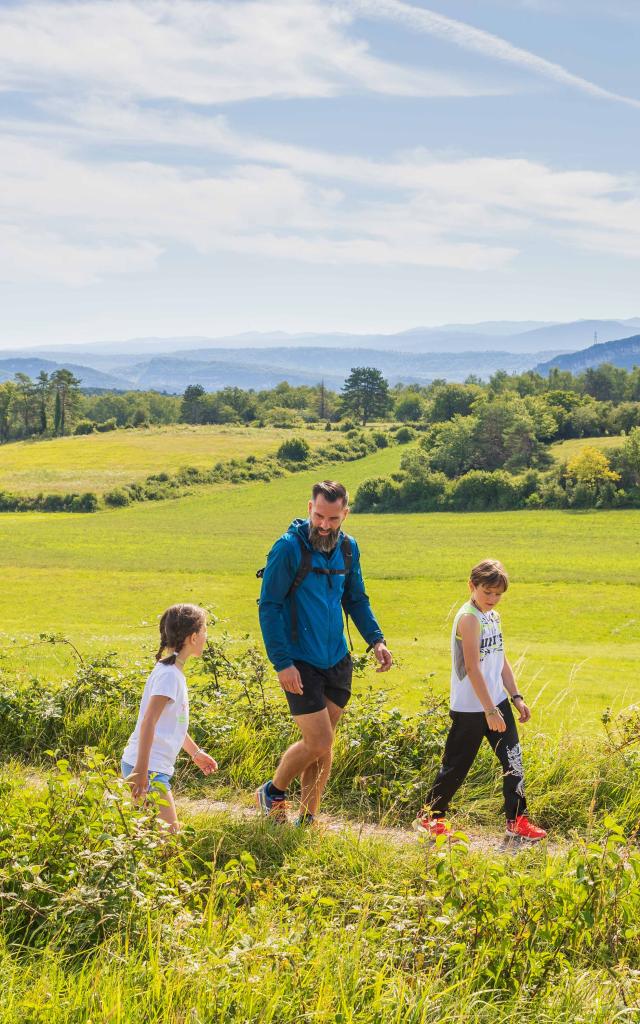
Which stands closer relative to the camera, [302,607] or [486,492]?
[302,607]

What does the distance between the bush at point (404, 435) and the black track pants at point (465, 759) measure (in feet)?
379

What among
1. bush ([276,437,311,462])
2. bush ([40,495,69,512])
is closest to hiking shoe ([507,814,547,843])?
bush ([40,495,69,512])

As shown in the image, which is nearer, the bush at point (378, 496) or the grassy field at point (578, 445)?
the grassy field at point (578, 445)

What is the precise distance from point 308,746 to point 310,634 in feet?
2.10

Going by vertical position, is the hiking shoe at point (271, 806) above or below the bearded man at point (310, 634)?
below

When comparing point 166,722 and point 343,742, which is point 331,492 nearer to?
point 166,722

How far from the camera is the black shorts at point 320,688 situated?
4.86m

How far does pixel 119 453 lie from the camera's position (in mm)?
103688

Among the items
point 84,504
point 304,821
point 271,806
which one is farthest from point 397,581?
point 84,504

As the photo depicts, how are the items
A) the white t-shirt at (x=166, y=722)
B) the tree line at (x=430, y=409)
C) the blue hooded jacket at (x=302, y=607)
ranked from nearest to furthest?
the white t-shirt at (x=166, y=722) → the blue hooded jacket at (x=302, y=607) → the tree line at (x=430, y=409)

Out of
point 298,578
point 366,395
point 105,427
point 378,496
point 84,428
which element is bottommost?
point 378,496

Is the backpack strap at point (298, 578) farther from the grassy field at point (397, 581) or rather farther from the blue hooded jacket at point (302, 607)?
the grassy field at point (397, 581)

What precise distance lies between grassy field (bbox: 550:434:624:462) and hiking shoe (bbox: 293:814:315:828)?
72.6 meters

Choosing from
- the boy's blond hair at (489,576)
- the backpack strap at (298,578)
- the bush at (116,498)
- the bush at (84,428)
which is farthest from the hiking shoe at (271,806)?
the bush at (84,428)
